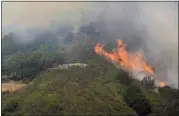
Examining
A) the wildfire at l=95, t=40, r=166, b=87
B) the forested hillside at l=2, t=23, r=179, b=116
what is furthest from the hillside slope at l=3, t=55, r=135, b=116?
the wildfire at l=95, t=40, r=166, b=87

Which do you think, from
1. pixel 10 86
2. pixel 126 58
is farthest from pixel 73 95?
pixel 126 58

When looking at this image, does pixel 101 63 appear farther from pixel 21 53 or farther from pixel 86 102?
pixel 21 53

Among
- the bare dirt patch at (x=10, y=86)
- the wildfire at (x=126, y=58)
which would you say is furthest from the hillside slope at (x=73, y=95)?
the wildfire at (x=126, y=58)

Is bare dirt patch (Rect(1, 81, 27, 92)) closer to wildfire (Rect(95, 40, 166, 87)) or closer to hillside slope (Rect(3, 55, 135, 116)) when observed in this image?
hillside slope (Rect(3, 55, 135, 116))

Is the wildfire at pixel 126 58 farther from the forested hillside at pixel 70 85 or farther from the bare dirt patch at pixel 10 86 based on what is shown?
the bare dirt patch at pixel 10 86

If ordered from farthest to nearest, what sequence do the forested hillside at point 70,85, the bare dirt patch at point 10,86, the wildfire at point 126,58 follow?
the wildfire at point 126,58
the forested hillside at point 70,85
the bare dirt patch at point 10,86

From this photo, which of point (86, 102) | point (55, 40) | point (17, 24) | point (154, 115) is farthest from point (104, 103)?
point (17, 24)

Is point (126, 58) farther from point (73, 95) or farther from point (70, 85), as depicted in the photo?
point (73, 95)

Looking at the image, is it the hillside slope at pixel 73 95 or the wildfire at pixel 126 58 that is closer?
the hillside slope at pixel 73 95
